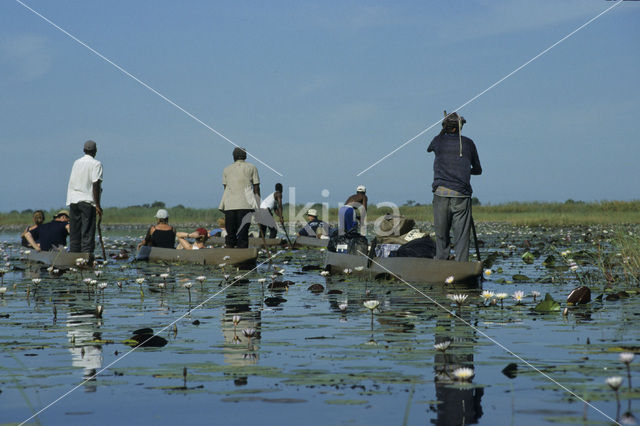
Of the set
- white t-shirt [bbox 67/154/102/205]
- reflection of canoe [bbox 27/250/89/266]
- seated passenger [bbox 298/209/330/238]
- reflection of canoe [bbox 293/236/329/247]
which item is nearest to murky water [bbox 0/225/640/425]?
reflection of canoe [bbox 27/250/89/266]

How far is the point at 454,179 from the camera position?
10.6m

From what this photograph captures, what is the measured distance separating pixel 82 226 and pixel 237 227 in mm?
3080

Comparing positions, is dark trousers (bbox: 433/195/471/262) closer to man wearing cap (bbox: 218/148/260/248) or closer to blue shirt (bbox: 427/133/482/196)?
blue shirt (bbox: 427/133/482/196)

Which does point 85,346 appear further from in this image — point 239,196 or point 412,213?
point 412,213

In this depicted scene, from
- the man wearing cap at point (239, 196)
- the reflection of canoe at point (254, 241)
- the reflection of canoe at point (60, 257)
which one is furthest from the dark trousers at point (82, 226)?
the reflection of canoe at point (254, 241)

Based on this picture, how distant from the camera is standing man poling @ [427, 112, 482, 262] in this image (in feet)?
34.7

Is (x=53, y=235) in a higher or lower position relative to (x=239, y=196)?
lower

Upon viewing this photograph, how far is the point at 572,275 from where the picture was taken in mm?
12633

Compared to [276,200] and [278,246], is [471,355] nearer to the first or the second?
[276,200]

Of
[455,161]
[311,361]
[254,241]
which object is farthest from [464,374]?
[254,241]

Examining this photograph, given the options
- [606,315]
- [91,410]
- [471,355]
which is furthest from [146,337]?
[606,315]

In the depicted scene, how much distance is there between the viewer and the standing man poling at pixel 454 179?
34.7 feet

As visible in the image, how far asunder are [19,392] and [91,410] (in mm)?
691

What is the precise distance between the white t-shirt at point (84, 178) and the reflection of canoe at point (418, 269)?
5.38 m
